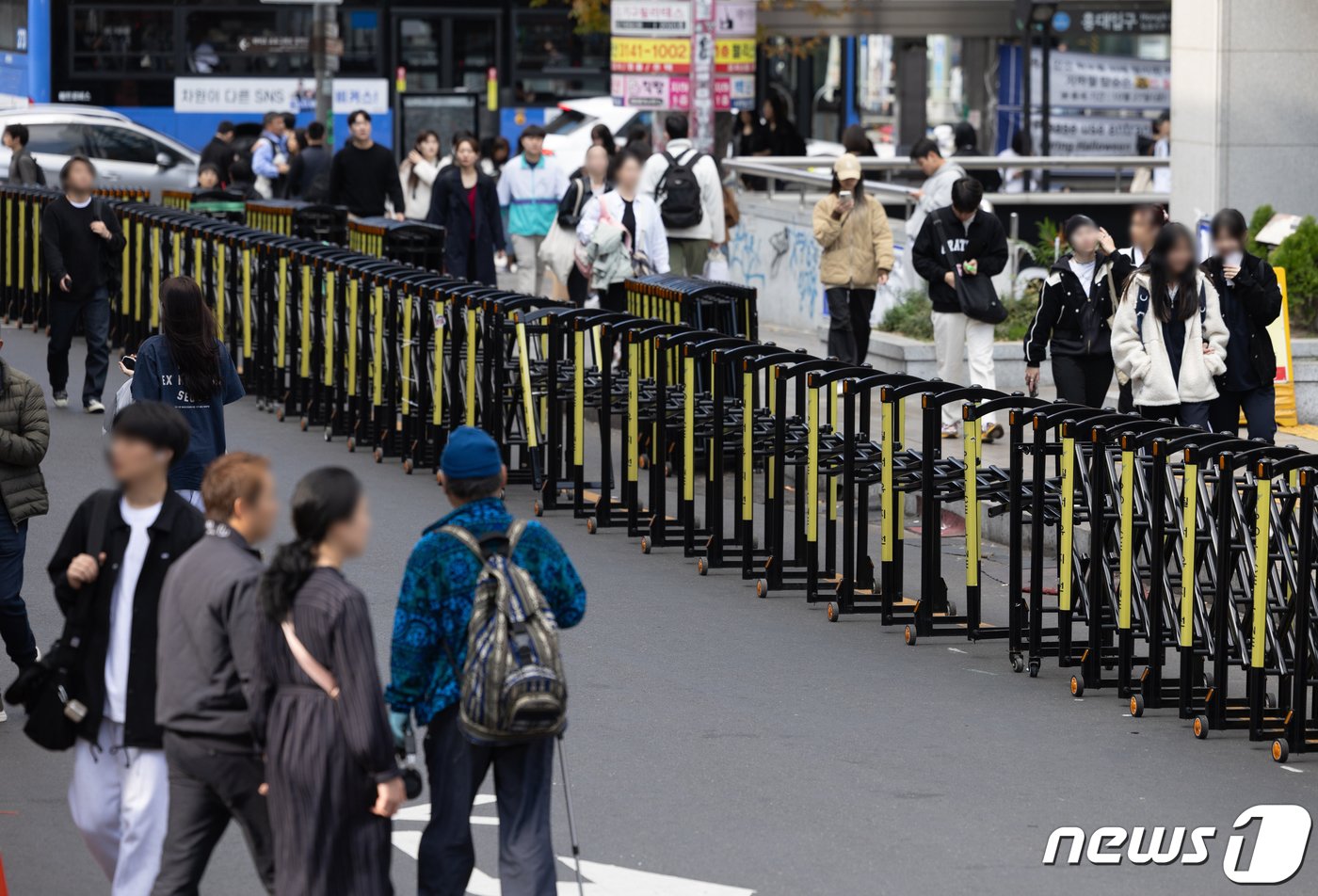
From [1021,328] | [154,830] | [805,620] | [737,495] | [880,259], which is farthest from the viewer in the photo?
[1021,328]

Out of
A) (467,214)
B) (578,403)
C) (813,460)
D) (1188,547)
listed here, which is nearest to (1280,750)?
(1188,547)

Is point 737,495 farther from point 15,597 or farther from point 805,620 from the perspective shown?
point 15,597

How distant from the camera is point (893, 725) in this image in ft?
27.3

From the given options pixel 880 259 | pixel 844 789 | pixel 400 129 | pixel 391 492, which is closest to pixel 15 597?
pixel 844 789

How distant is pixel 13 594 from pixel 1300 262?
1109cm

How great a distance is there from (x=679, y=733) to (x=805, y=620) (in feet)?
6.81

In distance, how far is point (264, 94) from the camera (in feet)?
110

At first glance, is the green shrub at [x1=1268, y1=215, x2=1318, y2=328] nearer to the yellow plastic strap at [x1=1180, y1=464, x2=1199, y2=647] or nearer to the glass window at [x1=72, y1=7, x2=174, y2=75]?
the yellow plastic strap at [x1=1180, y1=464, x2=1199, y2=647]

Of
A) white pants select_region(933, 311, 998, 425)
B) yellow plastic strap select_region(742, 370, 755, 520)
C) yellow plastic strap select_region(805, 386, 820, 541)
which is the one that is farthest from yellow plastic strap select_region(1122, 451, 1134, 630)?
white pants select_region(933, 311, 998, 425)

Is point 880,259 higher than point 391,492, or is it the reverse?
point 880,259

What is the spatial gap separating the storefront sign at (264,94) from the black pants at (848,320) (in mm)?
19355

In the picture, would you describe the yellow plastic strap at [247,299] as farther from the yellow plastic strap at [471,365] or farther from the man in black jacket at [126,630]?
the man in black jacket at [126,630]

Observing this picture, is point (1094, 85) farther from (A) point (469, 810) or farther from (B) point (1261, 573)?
(A) point (469, 810)

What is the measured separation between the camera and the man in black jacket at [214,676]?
5.20m
